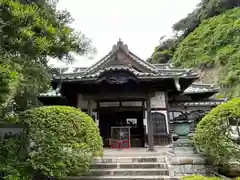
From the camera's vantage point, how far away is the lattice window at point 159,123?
994 centimetres

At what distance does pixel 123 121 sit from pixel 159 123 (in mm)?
1882

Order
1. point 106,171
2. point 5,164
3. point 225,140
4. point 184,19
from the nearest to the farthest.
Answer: point 5,164
point 225,140
point 106,171
point 184,19

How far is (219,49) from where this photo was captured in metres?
18.1

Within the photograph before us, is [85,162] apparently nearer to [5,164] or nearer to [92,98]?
[5,164]

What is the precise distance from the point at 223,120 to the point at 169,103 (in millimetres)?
6065

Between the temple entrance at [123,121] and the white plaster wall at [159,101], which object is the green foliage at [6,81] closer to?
the temple entrance at [123,121]

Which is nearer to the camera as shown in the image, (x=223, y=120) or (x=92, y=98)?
(x=223, y=120)

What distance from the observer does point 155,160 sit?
6398mm

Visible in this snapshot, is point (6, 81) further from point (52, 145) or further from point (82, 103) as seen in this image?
point (82, 103)

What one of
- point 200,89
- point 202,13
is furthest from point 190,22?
point 200,89

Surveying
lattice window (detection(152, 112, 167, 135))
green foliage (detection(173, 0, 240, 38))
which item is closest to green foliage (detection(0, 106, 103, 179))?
lattice window (detection(152, 112, 167, 135))

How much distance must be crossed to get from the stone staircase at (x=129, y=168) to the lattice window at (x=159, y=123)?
335cm

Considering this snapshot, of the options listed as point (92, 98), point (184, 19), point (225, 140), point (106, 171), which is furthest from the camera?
point (184, 19)

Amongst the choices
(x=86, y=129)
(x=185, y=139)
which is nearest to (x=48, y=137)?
(x=86, y=129)
